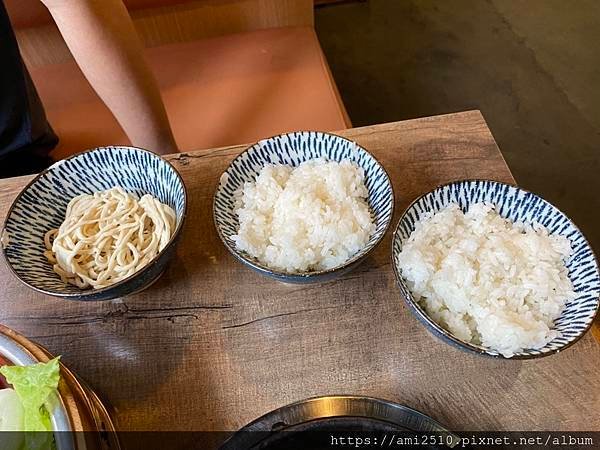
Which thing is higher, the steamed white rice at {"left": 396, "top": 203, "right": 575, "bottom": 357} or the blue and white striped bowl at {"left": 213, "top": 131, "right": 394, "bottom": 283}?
the blue and white striped bowl at {"left": 213, "top": 131, "right": 394, "bottom": 283}

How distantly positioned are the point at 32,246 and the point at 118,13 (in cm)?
52

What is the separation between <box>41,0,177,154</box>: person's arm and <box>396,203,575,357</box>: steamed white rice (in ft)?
2.28

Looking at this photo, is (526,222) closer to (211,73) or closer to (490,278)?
(490,278)

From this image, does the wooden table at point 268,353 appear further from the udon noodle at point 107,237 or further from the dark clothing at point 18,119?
the dark clothing at point 18,119

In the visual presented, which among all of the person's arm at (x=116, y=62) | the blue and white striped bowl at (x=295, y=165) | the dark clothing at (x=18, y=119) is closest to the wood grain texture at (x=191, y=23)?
the dark clothing at (x=18, y=119)

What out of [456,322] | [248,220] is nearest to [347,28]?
[248,220]

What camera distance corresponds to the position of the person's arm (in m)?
1.05

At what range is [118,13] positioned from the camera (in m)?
1.10

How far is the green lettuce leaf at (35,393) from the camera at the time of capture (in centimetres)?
65

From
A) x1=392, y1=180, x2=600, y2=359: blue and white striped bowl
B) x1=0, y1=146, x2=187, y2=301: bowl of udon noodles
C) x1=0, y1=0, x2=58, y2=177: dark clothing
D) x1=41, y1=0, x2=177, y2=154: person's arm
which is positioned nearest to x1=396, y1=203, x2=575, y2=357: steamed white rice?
x1=392, y1=180, x2=600, y2=359: blue and white striped bowl

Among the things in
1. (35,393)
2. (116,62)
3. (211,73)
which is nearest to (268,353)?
(35,393)

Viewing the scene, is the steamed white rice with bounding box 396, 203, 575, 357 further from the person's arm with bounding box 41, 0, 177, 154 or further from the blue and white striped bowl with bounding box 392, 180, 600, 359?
the person's arm with bounding box 41, 0, 177, 154

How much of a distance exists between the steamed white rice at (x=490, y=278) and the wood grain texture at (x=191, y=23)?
1163mm

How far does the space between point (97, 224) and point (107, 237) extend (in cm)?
4
